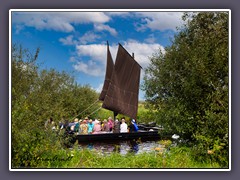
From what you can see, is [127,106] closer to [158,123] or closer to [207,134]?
[158,123]

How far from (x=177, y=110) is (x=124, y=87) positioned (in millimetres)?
13207

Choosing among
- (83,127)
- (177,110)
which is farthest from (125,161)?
(83,127)

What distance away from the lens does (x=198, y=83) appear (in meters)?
10.6

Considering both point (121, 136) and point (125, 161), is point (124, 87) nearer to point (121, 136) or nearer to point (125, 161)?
point (121, 136)

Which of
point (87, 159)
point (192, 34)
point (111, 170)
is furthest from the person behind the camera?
point (192, 34)

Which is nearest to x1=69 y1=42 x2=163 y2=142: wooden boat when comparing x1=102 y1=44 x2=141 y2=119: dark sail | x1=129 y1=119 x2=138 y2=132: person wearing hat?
x1=102 y1=44 x2=141 y2=119: dark sail

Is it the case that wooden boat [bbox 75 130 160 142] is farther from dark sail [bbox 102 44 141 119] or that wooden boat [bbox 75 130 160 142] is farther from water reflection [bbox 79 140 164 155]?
dark sail [bbox 102 44 141 119]

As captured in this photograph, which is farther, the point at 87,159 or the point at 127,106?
the point at 127,106

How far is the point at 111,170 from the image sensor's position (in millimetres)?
9250

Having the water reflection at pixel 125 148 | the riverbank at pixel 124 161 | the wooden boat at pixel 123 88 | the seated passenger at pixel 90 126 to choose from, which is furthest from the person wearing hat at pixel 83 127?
the riverbank at pixel 124 161

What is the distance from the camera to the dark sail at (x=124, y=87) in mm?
22922

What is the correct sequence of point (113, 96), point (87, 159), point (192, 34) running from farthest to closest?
1. point (113, 96)
2. point (192, 34)
3. point (87, 159)
